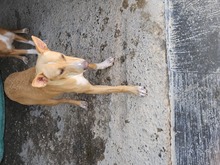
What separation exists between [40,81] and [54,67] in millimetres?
179

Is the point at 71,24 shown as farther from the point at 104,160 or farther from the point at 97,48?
the point at 104,160

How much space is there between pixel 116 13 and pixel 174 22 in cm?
80

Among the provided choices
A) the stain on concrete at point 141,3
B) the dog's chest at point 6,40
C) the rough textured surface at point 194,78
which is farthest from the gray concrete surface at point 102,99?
the dog's chest at point 6,40

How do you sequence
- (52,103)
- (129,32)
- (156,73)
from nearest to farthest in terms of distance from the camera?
1. (156,73)
2. (129,32)
3. (52,103)

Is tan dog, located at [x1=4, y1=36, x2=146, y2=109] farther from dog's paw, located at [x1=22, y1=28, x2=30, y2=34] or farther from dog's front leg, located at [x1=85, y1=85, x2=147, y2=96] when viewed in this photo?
dog's paw, located at [x1=22, y1=28, x2=30, y2=34]

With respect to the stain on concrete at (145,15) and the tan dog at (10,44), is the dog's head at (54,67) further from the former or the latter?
the tan dog at (10,44)

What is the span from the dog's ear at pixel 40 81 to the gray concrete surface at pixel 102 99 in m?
0.79

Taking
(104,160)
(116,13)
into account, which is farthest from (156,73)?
(104,160)

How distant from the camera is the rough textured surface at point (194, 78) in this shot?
10.4 ft

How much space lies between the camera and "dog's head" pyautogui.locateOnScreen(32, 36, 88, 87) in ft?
11.4

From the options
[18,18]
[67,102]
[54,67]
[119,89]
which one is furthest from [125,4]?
[18,18]

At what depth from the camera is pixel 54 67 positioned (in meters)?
3.51

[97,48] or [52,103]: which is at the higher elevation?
[97,48]

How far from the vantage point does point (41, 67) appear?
362 centimetres
